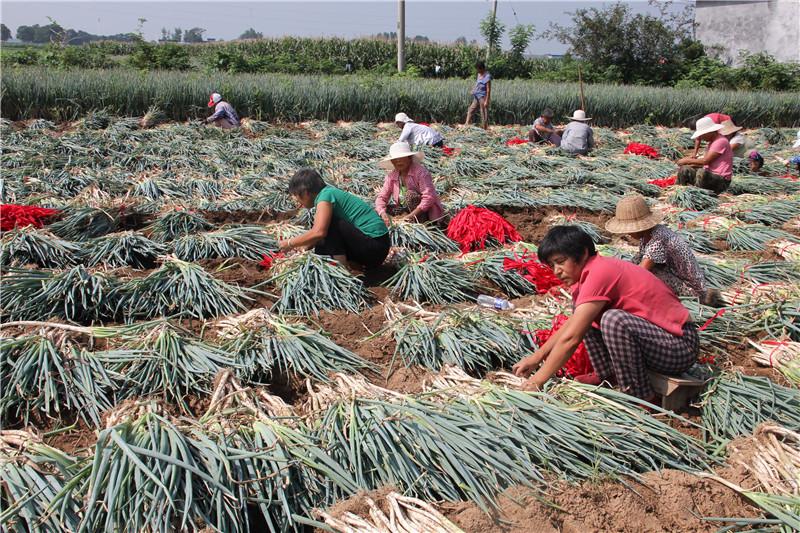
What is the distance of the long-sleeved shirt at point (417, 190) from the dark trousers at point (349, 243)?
92 centimetres

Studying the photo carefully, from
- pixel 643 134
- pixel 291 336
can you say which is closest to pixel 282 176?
pixel 291 336

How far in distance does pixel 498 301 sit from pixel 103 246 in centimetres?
280

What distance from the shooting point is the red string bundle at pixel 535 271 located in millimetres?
4066

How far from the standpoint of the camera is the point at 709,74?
72.9 feet

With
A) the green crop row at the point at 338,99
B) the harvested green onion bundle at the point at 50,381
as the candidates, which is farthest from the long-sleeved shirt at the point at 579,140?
the harvested green onion bundle at the point at 50,381

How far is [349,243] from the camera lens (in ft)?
13.9

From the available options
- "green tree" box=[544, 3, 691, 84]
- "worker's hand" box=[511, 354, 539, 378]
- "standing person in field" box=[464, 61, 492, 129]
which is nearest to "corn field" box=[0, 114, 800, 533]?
"worker's hand" box=[511, 354, 539, 378]

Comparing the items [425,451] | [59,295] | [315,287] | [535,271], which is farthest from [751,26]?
[425,451]

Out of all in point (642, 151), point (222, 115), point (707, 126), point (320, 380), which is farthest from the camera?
point (222, 115)

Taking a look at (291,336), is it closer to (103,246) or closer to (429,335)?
(429,335)

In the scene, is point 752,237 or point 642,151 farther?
point 642,151

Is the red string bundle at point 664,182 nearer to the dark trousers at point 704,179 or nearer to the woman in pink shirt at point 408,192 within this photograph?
the dark trousers at point 704,179

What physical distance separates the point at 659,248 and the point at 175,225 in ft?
11.9

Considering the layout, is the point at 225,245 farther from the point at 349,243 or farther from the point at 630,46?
the point at 630,46
